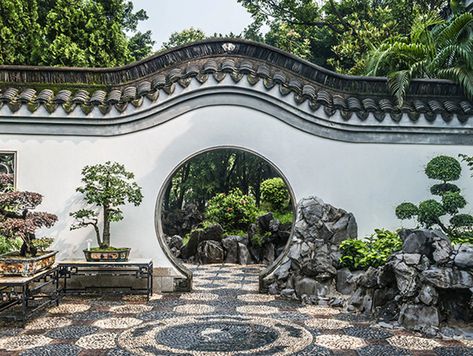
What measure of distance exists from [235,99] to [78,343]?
14.1 feet

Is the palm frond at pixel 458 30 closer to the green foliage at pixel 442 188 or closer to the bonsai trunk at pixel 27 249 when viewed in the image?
the green foliage at pixel 442 188

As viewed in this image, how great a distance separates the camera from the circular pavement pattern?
4418mm

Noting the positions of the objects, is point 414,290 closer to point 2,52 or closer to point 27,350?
point 27,350

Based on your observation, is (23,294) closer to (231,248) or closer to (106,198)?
(106,198)

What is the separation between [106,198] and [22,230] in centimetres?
156

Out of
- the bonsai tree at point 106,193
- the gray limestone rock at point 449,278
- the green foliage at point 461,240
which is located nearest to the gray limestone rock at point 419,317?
the gray limestone rock at point 449,278

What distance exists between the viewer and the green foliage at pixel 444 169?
7.23 m

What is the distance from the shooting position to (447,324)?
16.6 feet

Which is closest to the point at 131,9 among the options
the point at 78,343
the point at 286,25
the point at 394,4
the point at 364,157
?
the point at 286,25

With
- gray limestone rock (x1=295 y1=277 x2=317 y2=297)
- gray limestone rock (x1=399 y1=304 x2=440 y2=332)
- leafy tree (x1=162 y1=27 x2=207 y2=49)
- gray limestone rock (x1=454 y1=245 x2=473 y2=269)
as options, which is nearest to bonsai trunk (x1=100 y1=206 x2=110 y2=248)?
gray limestone rock (x1=295 y1=277 x2=317 y2=297)

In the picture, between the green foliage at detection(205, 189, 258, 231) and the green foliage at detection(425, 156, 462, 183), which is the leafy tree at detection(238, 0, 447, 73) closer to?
the green foliage at detection(205, 189, 258, 231)

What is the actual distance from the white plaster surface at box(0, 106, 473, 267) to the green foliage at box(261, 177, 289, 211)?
5470mm

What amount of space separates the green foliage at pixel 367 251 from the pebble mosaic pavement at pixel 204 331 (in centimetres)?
78

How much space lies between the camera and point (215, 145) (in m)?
7.42
